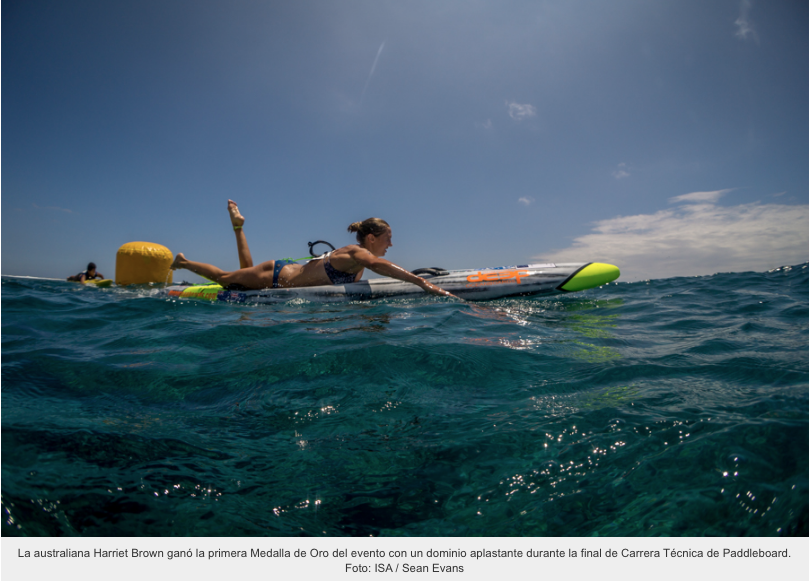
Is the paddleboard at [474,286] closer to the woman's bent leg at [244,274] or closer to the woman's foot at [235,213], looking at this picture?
the woman's bent leg at [244,274]

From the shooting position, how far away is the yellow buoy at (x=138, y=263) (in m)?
8.09

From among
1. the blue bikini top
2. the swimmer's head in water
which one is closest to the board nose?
the swimmer's head in water

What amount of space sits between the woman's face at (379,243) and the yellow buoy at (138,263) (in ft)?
17.7

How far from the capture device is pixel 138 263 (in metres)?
8.12

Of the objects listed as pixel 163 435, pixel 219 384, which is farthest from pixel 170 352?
pixel 163 435

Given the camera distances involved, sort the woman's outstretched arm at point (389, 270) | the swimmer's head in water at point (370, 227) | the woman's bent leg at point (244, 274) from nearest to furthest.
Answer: the woman's outstretched arm at point (389, 270), the swimmer's head in water at point (370, 227), the woman's bent leg at point (244, 274)

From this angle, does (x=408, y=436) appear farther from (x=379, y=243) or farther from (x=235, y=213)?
(x=235, y=213)

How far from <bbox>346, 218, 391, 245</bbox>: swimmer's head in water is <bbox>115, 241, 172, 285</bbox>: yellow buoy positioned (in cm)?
512

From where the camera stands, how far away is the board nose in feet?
20.1

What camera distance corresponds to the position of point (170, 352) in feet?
9.71

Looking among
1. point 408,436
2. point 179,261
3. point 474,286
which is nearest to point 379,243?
point 474,286

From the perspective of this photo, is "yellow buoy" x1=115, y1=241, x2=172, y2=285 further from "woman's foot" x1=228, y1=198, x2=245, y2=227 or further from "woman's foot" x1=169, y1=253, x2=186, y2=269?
"woman's foot" x1=228, y1=198, x2=245, y2=227

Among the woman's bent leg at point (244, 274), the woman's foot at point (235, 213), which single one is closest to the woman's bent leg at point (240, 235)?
the woman's foot at point (235, 213)

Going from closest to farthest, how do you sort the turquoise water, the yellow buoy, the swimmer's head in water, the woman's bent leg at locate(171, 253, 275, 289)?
the turquoise water
the swimmer's head in water
the woman's bent leg at locate(171, 253, 275, 289)
the yellow buoy
